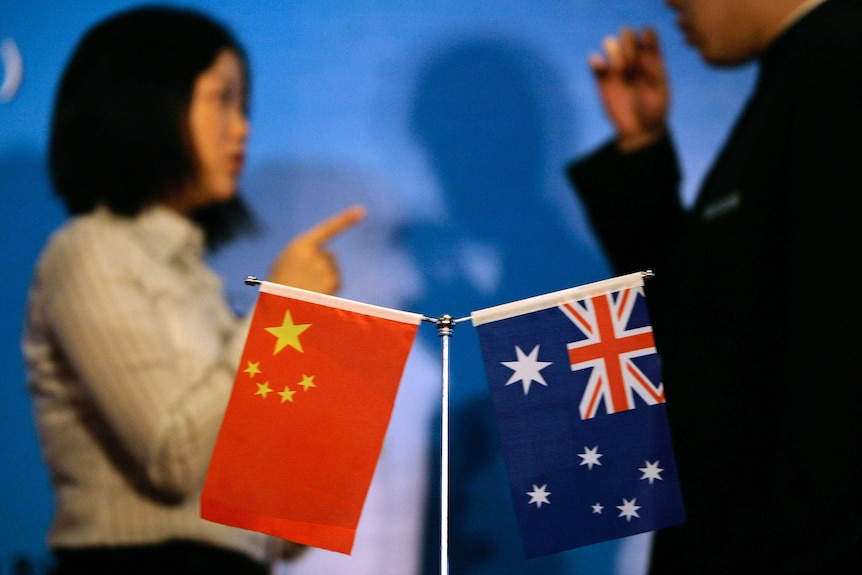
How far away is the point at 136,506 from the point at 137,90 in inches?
29.3

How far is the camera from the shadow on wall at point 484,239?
1658 millimetres

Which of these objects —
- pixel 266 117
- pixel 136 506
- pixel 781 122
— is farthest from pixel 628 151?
pixel 136 506

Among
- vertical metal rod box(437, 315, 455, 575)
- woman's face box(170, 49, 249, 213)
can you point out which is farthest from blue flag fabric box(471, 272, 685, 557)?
woman's face box(170, 49, 249, 213)

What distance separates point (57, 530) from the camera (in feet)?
4.78

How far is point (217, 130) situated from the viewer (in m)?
1.68

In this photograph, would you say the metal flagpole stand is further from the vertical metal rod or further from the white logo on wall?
the white logo on wall

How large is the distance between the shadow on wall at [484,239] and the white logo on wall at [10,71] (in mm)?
784

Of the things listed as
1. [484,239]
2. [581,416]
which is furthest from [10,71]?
[581,416]

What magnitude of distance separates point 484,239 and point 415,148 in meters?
0.23

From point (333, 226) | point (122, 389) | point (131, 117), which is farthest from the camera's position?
point (333, 226)

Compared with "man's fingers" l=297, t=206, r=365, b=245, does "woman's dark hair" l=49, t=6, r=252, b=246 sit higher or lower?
higher

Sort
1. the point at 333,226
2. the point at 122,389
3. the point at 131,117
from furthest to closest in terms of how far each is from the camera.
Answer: the point at 333,226
the point at 131,117
the point at 122,389

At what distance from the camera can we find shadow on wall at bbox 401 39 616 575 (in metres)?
1.66

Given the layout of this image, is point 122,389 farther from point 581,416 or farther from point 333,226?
point 581,416
